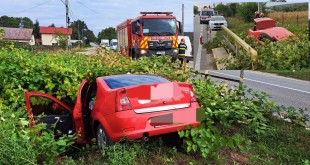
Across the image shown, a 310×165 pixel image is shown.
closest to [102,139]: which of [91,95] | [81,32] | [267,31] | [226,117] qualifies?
[91,95]

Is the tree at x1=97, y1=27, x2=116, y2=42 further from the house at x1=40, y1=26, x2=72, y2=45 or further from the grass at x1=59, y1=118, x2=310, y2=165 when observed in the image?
the grass at x1=59, y1=118, x2=310, y2=165

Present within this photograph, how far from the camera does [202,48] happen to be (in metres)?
5.43

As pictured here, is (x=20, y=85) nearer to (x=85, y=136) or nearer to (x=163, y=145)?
(x=85, y=136)

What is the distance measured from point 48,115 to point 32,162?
2.14m

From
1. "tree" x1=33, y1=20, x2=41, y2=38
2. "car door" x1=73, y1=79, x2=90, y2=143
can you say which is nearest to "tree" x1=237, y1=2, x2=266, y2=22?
"car door" x1=73, y1=79, x2=90, y2=143

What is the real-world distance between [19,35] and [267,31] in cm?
518

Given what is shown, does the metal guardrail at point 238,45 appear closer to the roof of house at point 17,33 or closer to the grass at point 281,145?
the grass at point 281,145

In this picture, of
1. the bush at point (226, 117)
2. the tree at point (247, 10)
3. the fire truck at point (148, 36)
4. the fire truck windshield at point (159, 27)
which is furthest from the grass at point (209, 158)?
the fire truck windshield at point (159, 27)

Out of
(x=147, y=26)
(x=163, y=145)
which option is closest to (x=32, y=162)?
(x=163, y=145)

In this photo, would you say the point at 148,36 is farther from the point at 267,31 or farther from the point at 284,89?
the point at 267,31

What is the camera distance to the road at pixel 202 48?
5.31 m

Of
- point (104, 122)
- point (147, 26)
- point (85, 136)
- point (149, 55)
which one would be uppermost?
point (147, 26)

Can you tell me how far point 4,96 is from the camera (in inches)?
270

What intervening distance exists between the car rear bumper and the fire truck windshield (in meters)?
6.23
